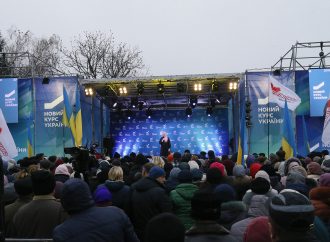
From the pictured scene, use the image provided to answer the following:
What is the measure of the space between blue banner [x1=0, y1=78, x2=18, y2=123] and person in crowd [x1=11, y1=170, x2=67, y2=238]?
663 inches

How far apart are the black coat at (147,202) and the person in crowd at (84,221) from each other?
6.67 ft

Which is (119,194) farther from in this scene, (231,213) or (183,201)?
(231,213)

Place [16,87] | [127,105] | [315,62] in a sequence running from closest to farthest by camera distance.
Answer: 1. [16,87]
2. [315,62]
3. [127,105]

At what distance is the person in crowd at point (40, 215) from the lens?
4320mm

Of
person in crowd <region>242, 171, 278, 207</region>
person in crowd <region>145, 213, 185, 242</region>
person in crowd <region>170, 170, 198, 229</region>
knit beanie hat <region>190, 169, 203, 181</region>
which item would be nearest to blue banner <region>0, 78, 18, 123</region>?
knit beanie hat <region>190, 169, 203, 181</region>

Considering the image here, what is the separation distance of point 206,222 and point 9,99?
1889 centimetres

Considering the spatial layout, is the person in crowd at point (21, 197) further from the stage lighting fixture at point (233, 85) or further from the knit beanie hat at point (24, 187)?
the stage lighting fixture at point (233, 85)

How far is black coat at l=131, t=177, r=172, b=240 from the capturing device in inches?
220

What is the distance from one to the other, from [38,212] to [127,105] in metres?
22.4

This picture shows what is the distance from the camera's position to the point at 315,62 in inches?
868

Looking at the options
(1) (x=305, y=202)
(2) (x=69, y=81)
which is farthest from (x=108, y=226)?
(2) (x=69, y=81)

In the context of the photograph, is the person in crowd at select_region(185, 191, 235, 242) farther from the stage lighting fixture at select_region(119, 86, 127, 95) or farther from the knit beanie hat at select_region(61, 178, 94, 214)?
the stage lighting fixture at select_region(119, 86, 127, 95)

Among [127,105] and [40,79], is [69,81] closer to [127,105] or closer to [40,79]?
[40,79]

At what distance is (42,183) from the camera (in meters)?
4.43
